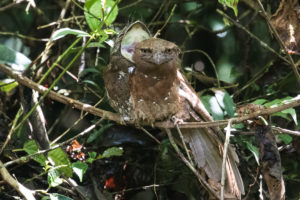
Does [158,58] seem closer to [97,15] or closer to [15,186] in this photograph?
[97,15]

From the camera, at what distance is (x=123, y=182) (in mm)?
2859

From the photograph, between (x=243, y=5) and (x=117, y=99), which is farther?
(x=243, y=5)

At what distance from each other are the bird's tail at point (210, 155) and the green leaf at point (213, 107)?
117mm

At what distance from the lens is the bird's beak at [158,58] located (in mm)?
2266

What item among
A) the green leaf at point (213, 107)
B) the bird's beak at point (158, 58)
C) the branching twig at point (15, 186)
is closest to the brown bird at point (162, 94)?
the bird's beak at point (158, 58)

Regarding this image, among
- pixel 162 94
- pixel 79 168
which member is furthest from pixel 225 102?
pixel 79 168

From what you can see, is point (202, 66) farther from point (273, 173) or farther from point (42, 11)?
point (273, 173)

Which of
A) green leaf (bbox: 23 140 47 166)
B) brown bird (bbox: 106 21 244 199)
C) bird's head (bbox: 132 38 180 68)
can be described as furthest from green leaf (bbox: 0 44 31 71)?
bird's head (bbox: 132 38 180 68)

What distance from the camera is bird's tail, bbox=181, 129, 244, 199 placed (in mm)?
2369

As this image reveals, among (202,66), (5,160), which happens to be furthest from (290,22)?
(5,160)

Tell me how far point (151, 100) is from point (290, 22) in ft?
3.04

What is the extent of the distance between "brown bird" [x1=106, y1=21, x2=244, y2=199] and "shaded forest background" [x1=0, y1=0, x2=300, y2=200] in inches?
6.4

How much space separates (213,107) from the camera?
257cm

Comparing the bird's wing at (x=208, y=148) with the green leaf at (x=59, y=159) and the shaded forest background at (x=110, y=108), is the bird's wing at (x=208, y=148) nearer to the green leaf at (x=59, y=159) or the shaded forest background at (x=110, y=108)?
the shaded forest background at (x=110, y=108)
